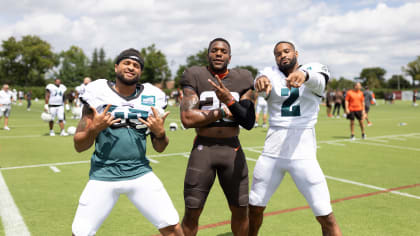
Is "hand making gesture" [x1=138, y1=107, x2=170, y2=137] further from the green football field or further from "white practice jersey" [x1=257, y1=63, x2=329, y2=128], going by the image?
the green football field

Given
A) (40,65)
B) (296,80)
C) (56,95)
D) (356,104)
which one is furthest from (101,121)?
(40,65)

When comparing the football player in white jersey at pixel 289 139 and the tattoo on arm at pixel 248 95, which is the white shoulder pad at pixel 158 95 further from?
the football player in white jersey at pixel 289 139

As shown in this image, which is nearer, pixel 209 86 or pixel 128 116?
pixel 128 116

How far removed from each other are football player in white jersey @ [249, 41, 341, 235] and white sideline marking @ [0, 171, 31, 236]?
112 inches

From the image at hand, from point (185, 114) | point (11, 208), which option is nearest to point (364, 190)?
point (185, 114)

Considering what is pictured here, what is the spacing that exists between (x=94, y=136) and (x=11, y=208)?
312 centimetres

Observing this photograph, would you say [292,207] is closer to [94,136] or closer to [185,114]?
[185,114]

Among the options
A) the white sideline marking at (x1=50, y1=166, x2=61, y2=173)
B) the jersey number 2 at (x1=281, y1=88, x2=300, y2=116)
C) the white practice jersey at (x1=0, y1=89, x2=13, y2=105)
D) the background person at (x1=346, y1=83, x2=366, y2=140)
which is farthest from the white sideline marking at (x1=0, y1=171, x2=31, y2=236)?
the white practice jersey at (x1=0, y1=89, x2=13, y2=105)

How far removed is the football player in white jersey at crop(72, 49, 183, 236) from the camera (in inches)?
111

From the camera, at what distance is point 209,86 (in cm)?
350

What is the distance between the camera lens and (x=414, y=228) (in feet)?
14.8

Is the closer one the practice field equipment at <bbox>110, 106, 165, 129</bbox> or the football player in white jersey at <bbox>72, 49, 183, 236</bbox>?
the football player in white jersey at <bbox>72, 49, 183, 236</bbox>

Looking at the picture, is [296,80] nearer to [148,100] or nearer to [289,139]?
[289,139]

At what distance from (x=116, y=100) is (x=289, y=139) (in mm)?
1742
